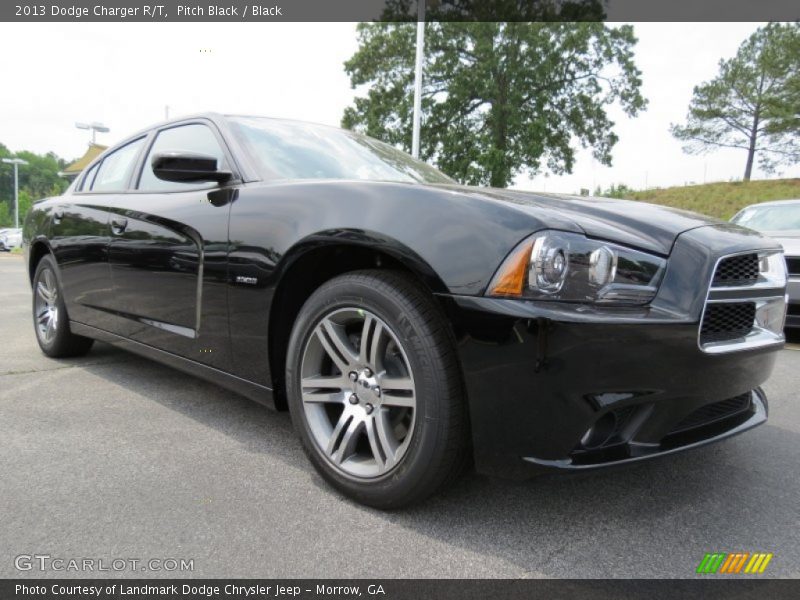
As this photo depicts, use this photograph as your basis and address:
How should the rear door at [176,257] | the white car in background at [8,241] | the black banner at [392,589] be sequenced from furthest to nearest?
the white car in background at [8,241]
the rear door at [176,257]
the black banner at [392,589]

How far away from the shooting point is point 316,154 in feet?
8.91

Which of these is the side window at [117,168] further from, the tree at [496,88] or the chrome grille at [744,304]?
the tree at [496,88]

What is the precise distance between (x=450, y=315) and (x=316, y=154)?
1381 mm

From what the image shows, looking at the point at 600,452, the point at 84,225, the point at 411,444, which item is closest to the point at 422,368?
the point at 411,444

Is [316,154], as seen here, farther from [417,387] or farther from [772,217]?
[772,217]

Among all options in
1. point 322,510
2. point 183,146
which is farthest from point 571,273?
point 183,146

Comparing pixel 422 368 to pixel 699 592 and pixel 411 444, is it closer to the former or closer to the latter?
pixel 411 444

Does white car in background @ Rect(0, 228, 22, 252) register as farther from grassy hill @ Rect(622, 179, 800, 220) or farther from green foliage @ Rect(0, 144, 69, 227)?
green foliage @ Rect(0, 144, 69, 227)

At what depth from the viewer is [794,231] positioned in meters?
5.84

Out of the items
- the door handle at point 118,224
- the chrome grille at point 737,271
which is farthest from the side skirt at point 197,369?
the chrome grille at point 737,271

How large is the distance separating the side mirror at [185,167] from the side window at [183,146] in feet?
0.54

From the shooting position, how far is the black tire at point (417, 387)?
5.57 feet

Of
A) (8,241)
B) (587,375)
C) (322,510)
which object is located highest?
(587,375)

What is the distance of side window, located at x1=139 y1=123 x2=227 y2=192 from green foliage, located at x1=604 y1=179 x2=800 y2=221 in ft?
102
